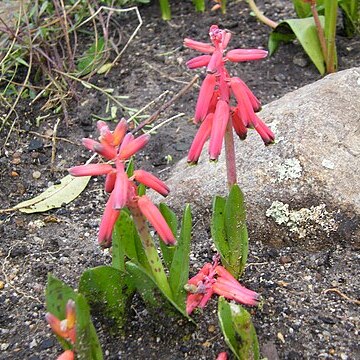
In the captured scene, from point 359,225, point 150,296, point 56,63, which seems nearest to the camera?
point 150,296

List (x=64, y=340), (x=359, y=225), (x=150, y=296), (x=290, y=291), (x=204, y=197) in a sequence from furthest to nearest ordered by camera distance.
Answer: (x=204, y=197), (x=359, y=225), (x=290, y=291), (x=150, y=296), (x=64, y=340)

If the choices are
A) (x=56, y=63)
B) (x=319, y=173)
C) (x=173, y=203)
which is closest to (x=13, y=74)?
(x=56, y=63)

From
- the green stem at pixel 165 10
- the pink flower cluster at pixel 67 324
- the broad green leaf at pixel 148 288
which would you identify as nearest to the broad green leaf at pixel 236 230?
the broad green leaf at pixel 148 288

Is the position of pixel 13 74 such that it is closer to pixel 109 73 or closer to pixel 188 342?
pixel 109 73

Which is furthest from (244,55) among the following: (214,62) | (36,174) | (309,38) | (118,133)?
(309,38)

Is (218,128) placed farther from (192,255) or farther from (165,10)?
(165,10)
